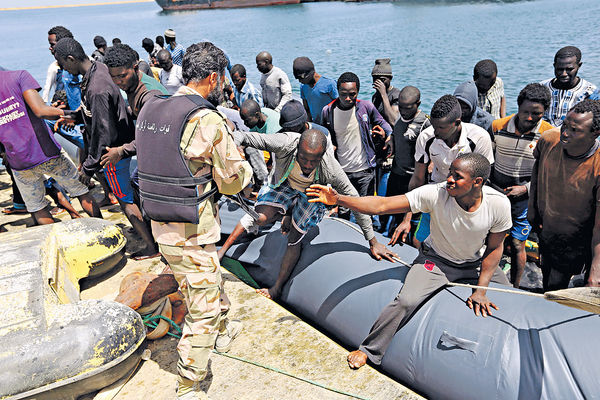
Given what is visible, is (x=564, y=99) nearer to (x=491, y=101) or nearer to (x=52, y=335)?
(x=491, y=101)

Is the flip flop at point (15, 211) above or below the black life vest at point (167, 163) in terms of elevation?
below

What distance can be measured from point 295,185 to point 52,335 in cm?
195

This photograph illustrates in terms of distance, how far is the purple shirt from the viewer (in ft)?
12.2

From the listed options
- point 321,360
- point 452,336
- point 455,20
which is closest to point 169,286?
point 321,360

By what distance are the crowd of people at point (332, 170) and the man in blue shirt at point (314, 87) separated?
0.07 m

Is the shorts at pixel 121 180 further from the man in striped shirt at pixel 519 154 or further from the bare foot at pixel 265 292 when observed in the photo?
the man in striped shirt at pixel 519 154

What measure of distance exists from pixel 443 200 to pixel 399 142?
62.1 inches

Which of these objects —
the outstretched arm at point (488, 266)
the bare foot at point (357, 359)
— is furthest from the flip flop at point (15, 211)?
the outstretched arm at point (488, 266)

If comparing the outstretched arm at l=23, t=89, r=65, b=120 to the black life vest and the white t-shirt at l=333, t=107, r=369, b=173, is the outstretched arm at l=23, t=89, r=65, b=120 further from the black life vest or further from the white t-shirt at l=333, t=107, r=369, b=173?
the white t-shirt at l=333, t=107, r=369, b=173

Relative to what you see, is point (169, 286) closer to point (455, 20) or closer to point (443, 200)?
point (443, 200)

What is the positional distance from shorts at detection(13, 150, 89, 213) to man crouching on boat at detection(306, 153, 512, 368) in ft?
9.30

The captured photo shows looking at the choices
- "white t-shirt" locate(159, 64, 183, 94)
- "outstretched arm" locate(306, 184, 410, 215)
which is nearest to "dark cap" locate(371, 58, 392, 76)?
"outstretched arm" locate(306, 184, 410, 215)

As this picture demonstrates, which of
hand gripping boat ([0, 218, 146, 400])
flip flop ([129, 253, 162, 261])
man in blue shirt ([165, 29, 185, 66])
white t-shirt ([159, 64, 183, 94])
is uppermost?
man in blue shirt ([165, 29, 185, 66])

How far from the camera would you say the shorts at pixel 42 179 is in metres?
4.14
